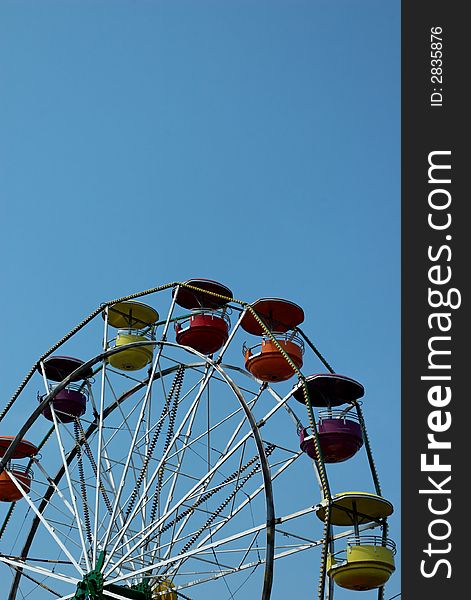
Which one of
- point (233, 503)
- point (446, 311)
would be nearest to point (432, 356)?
point (446, 311)

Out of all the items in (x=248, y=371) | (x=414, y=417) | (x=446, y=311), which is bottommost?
(x=414, y=417)

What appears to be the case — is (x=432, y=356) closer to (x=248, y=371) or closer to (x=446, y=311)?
(x=446, y=311)

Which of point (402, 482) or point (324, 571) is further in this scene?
point (324, 571)

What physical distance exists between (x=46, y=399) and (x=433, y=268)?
892 cm

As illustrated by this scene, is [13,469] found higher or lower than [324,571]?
higher

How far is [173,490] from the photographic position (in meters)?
19.1

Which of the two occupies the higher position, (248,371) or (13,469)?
(248,371)

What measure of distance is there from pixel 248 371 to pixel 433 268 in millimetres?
6399

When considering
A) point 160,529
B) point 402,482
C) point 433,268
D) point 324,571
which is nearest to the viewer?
→ point 402,482

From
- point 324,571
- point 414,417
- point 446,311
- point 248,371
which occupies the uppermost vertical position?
point 248,371

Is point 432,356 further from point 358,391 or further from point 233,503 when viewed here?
point 233,503

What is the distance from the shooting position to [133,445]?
1805 centimetres

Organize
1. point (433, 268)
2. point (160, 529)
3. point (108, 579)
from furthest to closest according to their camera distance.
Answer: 1. point (160, 529)
2. point (108, 579)
3. point (433, 268)

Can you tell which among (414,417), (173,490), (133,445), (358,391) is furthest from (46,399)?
(414,417)
